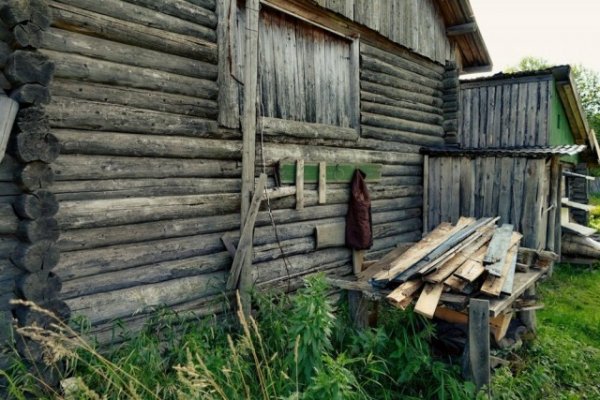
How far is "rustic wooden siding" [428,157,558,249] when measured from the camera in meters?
7.85

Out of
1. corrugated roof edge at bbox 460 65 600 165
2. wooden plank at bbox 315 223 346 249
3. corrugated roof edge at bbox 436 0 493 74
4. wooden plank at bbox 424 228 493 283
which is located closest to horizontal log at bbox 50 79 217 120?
wooden plank at bbox 315 223 346 249

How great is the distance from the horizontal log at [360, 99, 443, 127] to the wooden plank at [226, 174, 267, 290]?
9.92 ft

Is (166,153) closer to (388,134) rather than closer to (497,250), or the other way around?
(497,250)

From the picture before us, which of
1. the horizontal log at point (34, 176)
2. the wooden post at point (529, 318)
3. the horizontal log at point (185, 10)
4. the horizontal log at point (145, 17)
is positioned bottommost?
the wooden post at point (529, 318)

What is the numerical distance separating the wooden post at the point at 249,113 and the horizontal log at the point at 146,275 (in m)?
0.34

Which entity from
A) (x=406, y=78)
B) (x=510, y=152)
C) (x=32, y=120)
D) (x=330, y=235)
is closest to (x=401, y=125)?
(x=406, y=78)

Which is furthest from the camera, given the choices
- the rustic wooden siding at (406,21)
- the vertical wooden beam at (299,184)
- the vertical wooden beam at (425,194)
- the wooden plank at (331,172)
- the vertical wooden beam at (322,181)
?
the vertical wooden beam at (425,194)

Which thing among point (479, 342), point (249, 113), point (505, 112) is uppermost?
point (505, 112)

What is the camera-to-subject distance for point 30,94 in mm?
3314

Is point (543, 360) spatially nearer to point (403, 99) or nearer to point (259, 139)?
point (259, 139)

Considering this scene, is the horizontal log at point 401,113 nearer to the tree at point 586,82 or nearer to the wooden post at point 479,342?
the wooden post at point 479,342

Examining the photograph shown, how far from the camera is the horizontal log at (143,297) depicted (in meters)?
4.14

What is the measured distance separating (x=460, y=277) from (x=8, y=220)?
410 centimetres

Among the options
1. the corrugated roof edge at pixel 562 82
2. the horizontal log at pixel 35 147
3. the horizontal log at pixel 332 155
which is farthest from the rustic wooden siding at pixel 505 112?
the horizontal log at pixel 35 147
